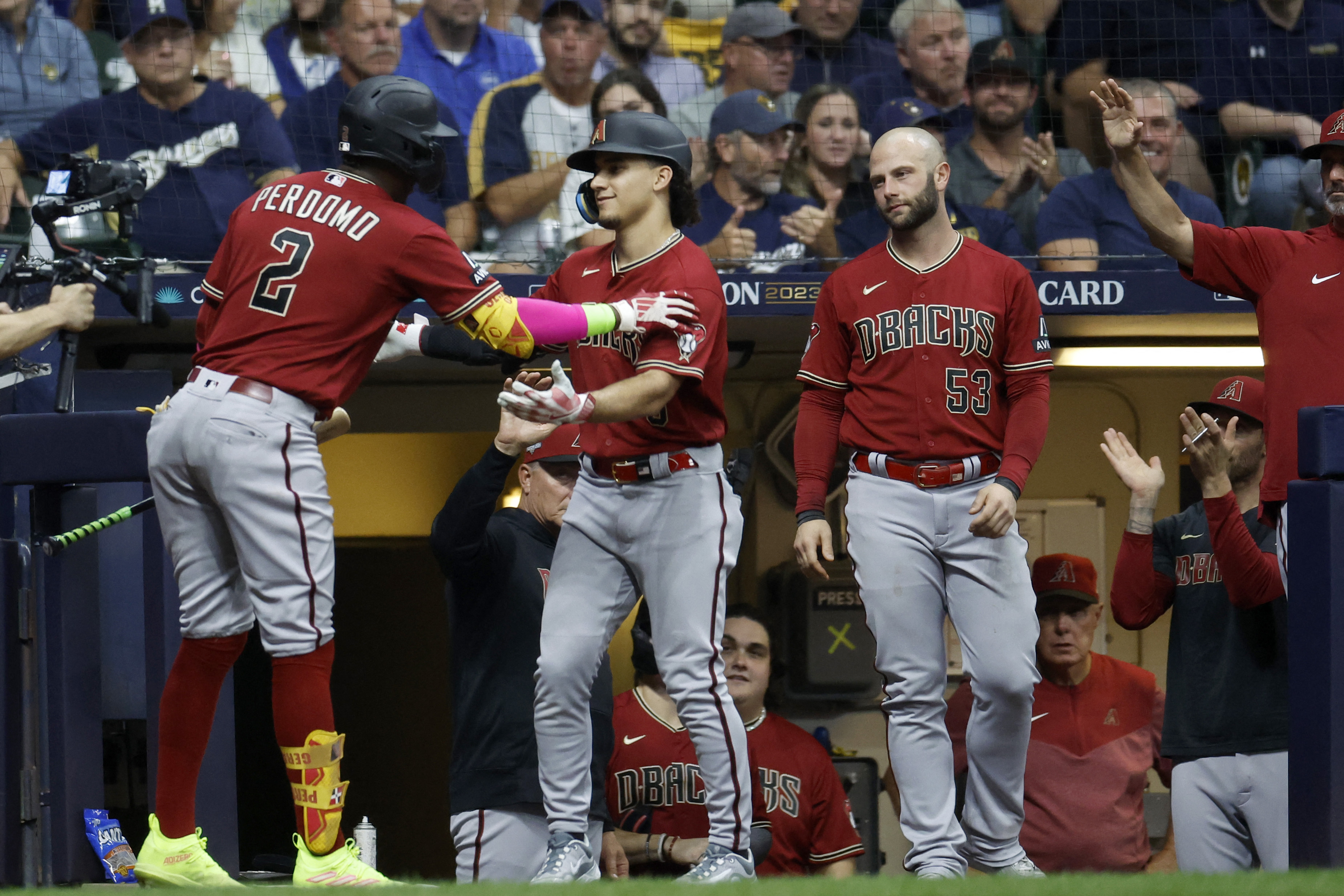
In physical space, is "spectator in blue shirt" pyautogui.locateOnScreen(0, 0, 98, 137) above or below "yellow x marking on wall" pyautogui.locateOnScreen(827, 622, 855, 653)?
above

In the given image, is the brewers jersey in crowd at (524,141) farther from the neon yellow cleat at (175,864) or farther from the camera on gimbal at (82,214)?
the neon yellow cleat at (175,864)

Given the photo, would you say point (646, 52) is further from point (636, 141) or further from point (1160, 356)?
point (636, 141)

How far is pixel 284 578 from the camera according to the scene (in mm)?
2939

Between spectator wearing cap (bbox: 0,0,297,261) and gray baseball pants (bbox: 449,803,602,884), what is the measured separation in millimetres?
2733

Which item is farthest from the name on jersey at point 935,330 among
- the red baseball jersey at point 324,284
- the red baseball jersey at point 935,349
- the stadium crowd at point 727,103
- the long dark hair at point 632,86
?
the long dark hair at point 632,86

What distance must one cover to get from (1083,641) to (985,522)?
6.47ft

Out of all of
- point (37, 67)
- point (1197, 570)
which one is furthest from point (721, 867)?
point (37, 67)

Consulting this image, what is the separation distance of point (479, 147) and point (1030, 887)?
4.56 m

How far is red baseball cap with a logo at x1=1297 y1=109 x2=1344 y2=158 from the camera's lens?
353cm

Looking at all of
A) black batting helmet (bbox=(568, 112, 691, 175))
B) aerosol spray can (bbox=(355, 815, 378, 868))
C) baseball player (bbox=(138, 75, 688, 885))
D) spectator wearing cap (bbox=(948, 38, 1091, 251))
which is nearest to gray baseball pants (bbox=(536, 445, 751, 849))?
baseball player (bbox=(138, 75, 688, 885))

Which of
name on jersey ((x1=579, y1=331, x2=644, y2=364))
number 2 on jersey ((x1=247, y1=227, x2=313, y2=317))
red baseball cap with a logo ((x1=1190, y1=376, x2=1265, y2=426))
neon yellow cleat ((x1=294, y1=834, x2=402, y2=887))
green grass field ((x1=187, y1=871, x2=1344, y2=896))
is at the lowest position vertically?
neon yellow cleat ((x1=294, y1=834, x2=402, y2=887))

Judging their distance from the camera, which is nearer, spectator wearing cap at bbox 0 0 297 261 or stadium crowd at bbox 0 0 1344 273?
spectator wearing cap at bbox 0 0 297 261

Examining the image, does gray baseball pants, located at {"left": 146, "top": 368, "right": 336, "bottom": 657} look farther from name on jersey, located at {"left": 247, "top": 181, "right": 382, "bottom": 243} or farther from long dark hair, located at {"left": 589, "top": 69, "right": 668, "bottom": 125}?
long dark hair, located at {"left": 589, "top": 69, "right": 668, "bottom": 125}

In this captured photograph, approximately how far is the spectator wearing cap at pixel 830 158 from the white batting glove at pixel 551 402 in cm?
346
